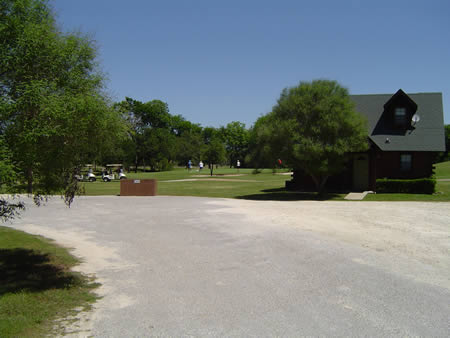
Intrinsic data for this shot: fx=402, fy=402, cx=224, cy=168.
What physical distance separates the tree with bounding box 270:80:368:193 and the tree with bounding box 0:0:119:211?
1743cm

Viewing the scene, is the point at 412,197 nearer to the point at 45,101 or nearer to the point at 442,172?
the point at 45,101

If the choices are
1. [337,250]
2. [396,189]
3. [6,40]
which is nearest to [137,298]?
[6,40]

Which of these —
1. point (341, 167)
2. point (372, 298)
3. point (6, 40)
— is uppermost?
point (6, 40)

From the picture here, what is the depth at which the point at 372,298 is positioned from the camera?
7.07 metres

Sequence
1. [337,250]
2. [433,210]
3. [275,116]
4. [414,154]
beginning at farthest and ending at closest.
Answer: [414,154]
[275,116]
[433,210]
[337,250]

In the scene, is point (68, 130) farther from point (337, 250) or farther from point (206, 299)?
point (337, 250)

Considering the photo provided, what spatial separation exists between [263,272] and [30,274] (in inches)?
206

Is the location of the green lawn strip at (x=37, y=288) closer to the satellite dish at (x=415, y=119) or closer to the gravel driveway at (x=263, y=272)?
the gravel driveway at (x=263, y=272)

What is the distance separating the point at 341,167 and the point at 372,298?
65.1 ft

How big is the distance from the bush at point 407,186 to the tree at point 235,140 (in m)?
99.5

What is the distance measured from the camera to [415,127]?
29.9m

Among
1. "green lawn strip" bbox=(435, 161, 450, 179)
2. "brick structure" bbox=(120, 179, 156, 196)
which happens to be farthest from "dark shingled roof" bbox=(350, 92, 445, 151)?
"green lawn strip" bbox=(435, 161, 450, 179)

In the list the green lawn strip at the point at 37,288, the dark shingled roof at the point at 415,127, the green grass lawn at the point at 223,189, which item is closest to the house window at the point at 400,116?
the dark shingled roof at the point at 415,127

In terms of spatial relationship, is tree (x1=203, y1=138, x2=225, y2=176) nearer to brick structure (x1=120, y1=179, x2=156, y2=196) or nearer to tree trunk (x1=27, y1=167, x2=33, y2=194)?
brick structure (x1=120, y1=179, x2=156, y2=196)
